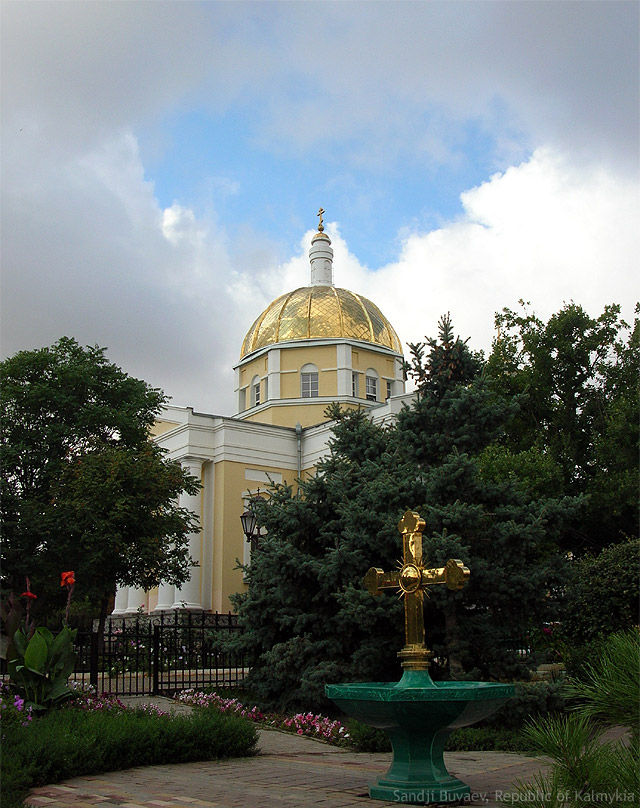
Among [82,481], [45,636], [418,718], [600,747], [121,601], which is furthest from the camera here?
[121,601]

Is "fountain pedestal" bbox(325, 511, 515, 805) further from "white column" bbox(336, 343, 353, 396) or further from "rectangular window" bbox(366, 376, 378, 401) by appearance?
"rectangular window" bbox(366, 376, 378, 401)

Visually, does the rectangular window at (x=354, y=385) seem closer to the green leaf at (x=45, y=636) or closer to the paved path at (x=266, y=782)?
the green leaf at (x=45, y=636)

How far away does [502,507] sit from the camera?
1293 cm

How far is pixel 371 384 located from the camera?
130ft

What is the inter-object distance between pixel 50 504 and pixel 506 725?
17.0m

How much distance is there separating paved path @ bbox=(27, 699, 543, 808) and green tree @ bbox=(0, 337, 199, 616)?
48.9 ft

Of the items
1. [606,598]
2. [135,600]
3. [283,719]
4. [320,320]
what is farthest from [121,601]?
[283,719]

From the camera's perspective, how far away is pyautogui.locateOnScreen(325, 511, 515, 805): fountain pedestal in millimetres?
6277

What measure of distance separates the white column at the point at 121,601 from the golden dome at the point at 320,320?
41.1ft

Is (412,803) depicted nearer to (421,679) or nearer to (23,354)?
(421,679)

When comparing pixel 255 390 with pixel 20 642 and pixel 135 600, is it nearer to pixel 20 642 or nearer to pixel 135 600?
pixel 135 600

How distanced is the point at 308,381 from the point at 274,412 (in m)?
2.16

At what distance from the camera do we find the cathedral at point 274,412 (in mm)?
33594

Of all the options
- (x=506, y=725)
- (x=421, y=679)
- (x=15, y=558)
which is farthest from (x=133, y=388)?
(x=421, y=679)
